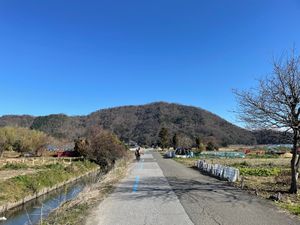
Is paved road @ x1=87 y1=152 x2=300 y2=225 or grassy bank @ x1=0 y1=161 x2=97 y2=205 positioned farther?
grassy bank @ x1=0 y1=161 x2=97 y2=205

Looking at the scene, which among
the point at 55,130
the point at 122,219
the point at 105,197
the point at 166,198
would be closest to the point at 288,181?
the point at 166,198

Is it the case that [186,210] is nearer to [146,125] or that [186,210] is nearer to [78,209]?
[78,209]

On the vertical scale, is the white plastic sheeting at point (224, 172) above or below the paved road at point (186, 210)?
above

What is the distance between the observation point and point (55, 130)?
180750 millimetres

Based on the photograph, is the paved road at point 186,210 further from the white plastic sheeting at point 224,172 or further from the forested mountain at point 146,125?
the forested mountain at point 146,125

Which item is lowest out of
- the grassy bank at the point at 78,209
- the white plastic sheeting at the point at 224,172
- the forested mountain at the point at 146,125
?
the grassy bank at the point at 78,209

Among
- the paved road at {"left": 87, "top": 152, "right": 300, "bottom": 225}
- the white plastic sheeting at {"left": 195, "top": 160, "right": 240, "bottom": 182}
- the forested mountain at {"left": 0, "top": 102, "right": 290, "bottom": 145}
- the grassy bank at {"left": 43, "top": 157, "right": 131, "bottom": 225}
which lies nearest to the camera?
the paved road at {"left": 87, "top": 152, "right": 300, "bottom": 225}

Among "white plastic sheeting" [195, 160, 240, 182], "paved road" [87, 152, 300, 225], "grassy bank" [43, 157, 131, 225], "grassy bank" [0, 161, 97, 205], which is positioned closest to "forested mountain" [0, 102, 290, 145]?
"grassy bank" [0, 161, 97, 205]

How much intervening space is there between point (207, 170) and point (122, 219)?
22.4 m

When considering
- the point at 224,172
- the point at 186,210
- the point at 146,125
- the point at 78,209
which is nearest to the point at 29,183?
the point at 224,172

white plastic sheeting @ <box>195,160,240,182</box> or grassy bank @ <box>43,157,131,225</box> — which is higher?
white plastic sheeting @ <box>195,160,240,182</box>

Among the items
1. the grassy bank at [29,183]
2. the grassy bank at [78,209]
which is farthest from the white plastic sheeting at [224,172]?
the grassy bank at [29,183]

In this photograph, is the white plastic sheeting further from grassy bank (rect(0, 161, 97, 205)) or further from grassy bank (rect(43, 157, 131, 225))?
grassy bank (rect(0, 161, 97, 205))

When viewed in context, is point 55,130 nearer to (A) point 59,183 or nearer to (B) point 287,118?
(A) point 59,183
